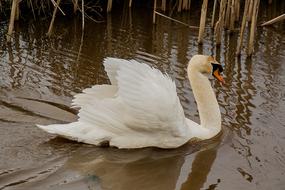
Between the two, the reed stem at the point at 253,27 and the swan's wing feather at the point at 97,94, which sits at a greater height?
the reed stem at the point at 253,27

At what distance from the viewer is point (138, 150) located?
5.74 metres

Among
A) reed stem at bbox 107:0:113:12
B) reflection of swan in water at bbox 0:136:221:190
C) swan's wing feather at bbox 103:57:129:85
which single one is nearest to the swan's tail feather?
reflection of swan in water at bbox 0:136:221:190

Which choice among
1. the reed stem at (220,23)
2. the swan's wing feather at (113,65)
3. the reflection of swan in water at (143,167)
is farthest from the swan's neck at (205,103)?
the reed stem at (220,23)

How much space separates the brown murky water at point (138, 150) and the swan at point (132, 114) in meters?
0.14

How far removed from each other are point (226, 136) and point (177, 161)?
887 mm

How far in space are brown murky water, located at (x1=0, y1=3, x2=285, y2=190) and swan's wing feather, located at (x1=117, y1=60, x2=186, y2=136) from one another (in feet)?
1.30

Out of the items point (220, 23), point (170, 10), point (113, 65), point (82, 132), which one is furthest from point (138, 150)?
point (170, 10)

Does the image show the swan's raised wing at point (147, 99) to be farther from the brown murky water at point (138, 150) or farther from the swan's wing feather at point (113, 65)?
the brown murky water at point (138, 150)

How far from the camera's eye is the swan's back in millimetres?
5414

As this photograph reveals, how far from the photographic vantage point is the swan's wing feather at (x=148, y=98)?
539 centimetres

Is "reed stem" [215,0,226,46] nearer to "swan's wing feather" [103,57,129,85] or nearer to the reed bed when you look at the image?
the reed bed

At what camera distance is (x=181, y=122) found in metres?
5.58

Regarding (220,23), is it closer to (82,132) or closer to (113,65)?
(113,65)

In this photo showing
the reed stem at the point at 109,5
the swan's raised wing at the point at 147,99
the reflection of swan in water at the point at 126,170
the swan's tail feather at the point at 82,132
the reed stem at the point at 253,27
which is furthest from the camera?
the reed stem at the point at 109,5
